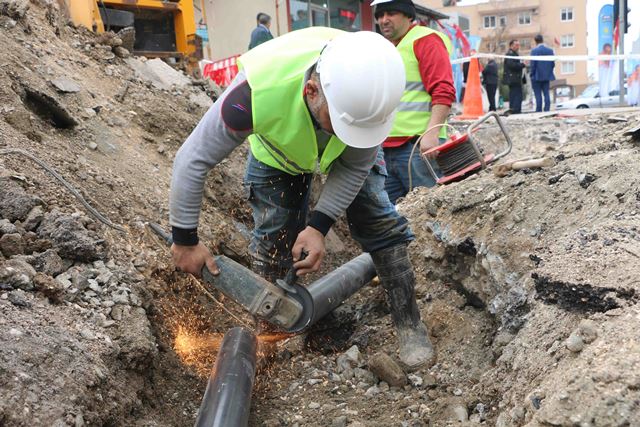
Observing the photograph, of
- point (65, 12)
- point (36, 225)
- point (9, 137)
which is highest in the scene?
point (65, 12)

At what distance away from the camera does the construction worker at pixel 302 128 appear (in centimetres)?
244

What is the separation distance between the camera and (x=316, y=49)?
103 inches

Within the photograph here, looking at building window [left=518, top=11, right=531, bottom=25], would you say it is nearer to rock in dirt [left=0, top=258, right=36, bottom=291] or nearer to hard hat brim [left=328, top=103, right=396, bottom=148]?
hard hat brim [left=328, top=103, right=396, bottom=148]

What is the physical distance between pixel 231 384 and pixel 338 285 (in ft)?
3.79

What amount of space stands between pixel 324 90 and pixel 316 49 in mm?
264

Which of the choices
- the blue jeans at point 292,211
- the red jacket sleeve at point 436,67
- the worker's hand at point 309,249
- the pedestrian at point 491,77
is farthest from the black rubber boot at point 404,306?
the pedestrian at point 491,77

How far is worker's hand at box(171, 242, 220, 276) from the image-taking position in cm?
278

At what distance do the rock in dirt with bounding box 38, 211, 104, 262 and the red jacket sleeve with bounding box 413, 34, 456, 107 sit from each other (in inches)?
98.6

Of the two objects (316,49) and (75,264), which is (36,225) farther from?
(316,49)

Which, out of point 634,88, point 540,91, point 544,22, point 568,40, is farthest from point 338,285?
point 568,40

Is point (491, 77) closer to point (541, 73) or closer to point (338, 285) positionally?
point (541, 73)

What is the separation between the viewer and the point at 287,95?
249 centimetres

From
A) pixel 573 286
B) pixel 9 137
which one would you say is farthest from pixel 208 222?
pixel 573 286

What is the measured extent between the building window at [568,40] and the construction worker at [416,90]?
5975 cm
